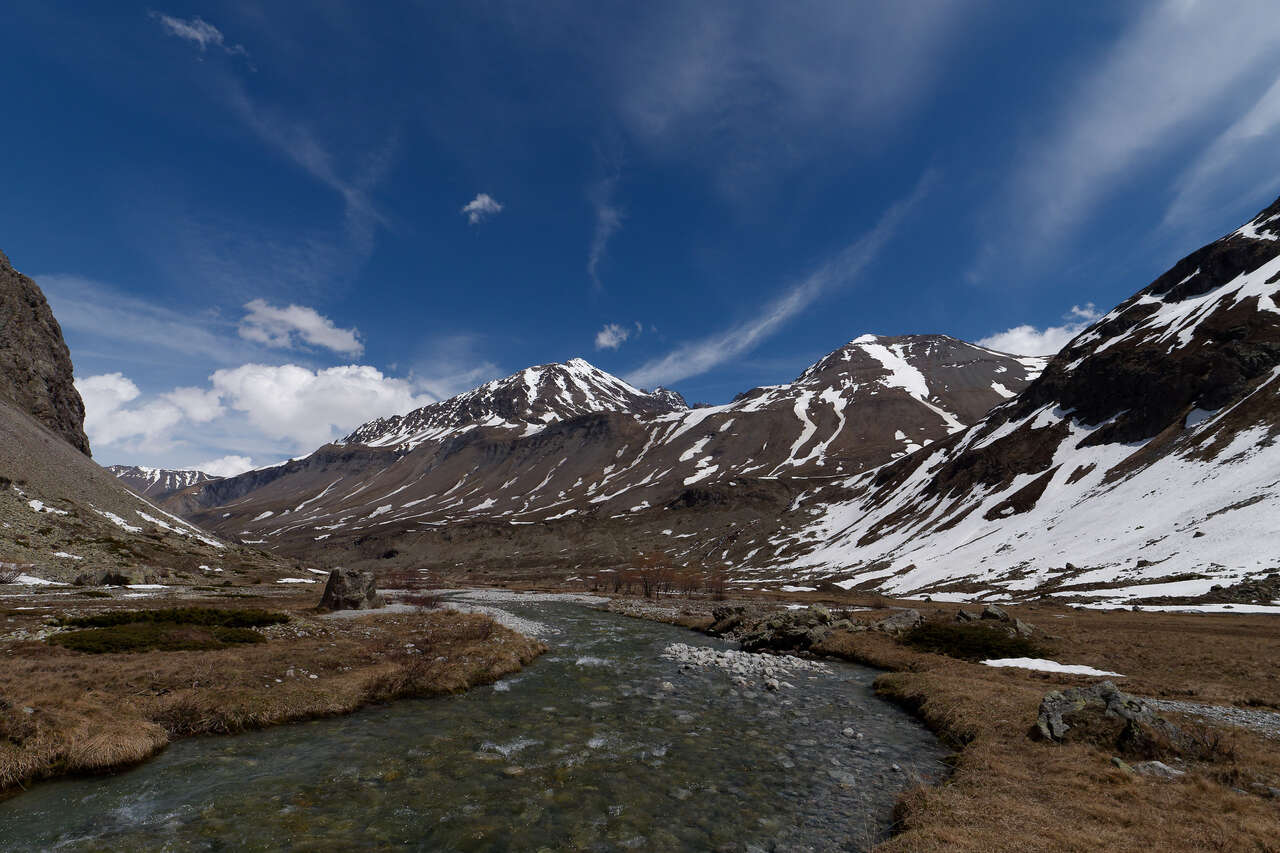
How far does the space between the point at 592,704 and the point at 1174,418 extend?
449 ft

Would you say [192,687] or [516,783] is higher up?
[192,687]

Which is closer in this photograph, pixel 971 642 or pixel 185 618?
pixel 185 618

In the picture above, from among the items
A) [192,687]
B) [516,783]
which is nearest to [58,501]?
[192,687]

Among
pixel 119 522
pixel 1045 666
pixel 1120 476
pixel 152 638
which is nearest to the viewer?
pixel 152 638

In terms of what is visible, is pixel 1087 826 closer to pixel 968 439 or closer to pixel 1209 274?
pixel 968 439

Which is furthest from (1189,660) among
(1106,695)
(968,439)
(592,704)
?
(968,439)

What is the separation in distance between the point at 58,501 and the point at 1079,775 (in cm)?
11513

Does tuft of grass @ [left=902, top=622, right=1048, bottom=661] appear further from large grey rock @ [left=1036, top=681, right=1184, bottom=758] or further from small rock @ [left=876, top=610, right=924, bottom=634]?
large grey rock @ [left=1036, top=681, right=1184, bottom=758]

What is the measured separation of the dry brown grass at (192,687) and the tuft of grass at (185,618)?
7.52 feet

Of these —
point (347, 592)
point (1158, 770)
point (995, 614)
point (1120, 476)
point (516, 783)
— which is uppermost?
point (1120, 476)

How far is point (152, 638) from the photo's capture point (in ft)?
91.7

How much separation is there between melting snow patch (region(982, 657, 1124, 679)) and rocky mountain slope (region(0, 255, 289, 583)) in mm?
82462

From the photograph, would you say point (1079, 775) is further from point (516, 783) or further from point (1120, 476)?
point (1120, 476)

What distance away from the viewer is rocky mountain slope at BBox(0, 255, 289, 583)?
64.7m
